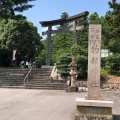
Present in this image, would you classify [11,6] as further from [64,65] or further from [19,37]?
[19,37]

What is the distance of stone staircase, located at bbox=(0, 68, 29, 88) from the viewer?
2570 cm

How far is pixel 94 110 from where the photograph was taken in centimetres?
827

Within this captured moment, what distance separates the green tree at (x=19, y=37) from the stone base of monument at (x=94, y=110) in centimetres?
2927

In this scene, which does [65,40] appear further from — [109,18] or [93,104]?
[93,104]

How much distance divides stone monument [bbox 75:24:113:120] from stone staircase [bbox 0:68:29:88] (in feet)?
55.7

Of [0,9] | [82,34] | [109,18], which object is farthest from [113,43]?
[0,9]

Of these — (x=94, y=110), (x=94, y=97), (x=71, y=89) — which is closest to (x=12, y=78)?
(x=71, y=89)

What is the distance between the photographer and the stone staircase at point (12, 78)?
25.7 metres

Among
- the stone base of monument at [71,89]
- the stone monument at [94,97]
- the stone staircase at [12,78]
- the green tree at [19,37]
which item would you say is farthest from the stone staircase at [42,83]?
the stone monument at [94,97]

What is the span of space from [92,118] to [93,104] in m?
0.44

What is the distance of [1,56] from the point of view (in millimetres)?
39188

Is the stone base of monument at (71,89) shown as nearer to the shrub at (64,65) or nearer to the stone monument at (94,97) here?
the shrub at (64,65)

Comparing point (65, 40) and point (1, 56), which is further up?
point (65, 40)

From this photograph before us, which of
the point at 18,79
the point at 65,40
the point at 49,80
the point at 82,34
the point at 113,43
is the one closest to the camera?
the point at 49,80
